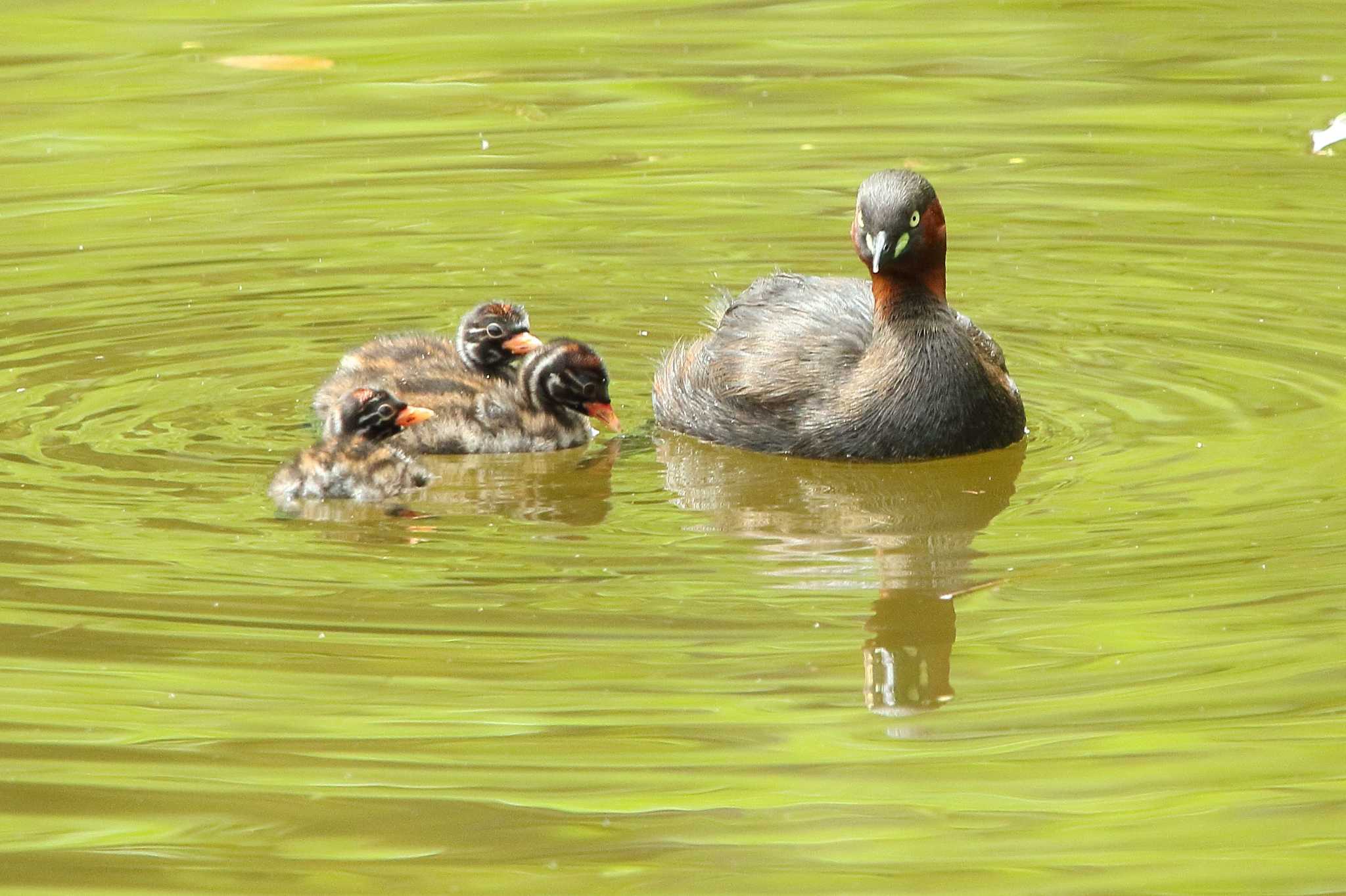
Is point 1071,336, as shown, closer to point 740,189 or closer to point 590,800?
point 740,189

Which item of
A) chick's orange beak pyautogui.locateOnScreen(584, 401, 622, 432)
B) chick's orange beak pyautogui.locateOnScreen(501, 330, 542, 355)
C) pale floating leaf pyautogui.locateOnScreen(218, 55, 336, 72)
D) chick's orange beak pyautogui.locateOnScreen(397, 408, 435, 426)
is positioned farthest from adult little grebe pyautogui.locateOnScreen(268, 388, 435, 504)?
pale floating leaf pyautogui.locateOnScreen(218, 55, 336, 72)

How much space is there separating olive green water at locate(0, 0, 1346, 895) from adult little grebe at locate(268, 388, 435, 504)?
6.8 inches

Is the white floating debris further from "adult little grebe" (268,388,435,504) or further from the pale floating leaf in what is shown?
"adult little grebe" (268,388,435,504)

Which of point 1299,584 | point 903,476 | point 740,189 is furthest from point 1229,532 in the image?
point 740,189

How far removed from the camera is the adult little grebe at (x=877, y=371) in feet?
24.6

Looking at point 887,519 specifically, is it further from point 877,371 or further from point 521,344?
point 521,344

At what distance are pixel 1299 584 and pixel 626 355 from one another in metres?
3.50

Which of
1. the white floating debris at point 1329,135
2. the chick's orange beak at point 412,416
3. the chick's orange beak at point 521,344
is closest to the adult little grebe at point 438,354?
the chick's orange beak at point 521,344

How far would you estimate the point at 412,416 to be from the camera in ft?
24.4

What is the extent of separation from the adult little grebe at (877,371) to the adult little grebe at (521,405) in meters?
0.43

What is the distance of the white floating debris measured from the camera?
11539mm

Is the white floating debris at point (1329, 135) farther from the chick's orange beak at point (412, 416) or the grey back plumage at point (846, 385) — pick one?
the chick's orange beak at point (412, 416)

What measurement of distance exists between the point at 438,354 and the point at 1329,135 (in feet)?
18.5

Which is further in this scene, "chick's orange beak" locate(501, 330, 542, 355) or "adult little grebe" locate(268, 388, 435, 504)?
"chick's orange beak" locate(501, 330, 542, 355)
